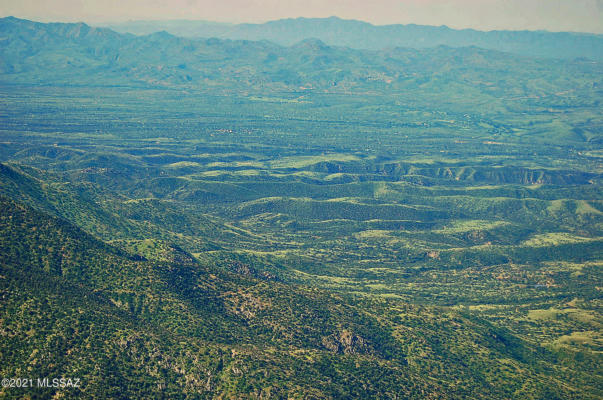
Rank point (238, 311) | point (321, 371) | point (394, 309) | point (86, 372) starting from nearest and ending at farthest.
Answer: point (86, 372) < point (321, 371) < point (238, 311) < point (394, 309)

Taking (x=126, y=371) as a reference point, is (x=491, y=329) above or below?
below

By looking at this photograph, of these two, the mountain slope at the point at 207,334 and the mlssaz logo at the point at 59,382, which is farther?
the mountain slope at the point at 207,334

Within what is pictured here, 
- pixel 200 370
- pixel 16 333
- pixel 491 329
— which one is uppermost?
pixel 16 333

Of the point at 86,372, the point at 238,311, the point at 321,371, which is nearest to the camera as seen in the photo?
the point at 86,372

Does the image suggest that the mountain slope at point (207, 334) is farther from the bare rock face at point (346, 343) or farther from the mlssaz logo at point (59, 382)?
the mlssaz logo at point (59, 382)

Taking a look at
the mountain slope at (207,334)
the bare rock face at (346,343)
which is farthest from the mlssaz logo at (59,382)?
the bare rock face at (346,343)

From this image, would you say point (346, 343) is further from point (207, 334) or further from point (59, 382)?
point (59, 382)

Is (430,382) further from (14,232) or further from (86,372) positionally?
(14,232)

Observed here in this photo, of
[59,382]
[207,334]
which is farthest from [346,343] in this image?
[59,382]

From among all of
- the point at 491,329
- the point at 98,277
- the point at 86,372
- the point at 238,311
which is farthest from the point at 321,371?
the point at 491,329
